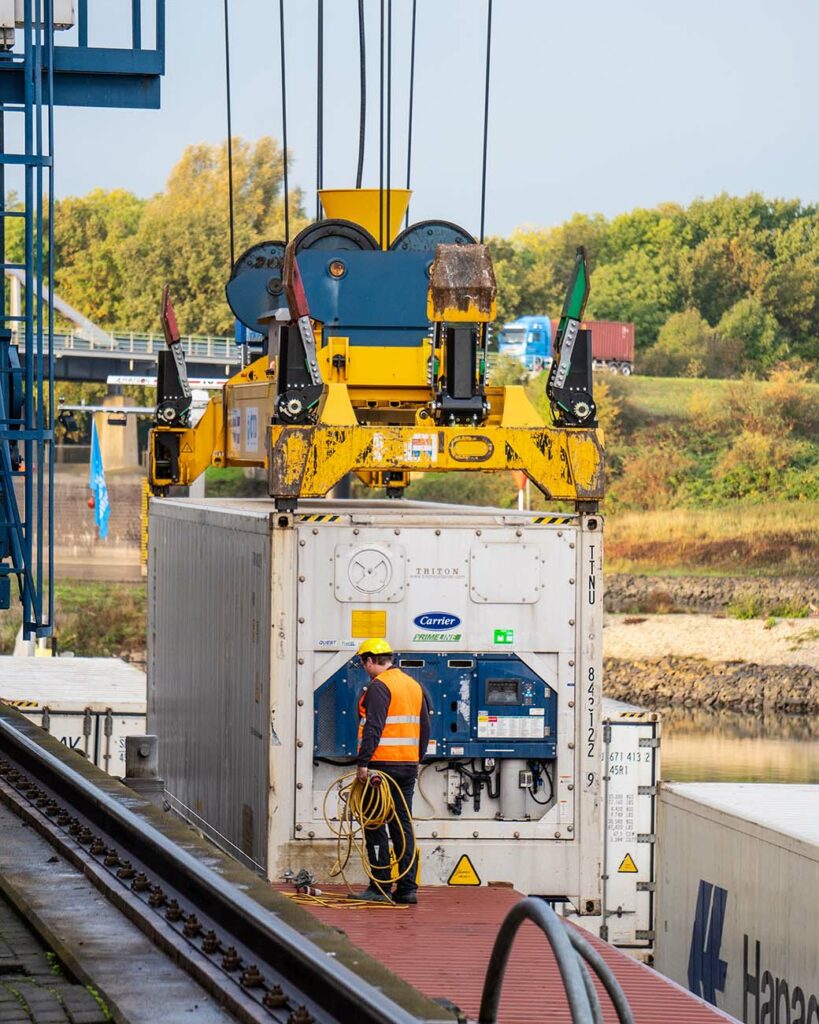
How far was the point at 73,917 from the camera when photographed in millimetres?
8312

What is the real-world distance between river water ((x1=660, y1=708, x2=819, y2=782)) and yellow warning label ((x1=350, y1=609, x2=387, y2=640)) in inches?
999

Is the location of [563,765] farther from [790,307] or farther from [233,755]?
[790,307]

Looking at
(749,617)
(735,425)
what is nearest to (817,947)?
(749,617)

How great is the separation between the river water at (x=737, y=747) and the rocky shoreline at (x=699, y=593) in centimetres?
1365

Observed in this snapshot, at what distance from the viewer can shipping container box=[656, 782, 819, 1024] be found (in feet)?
41.2

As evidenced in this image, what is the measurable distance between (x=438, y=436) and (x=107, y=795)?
3243mm

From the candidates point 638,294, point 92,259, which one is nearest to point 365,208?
point 638,294

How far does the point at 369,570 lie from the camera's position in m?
11.7

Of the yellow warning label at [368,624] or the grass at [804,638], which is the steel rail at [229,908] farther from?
the grass at [804,638]

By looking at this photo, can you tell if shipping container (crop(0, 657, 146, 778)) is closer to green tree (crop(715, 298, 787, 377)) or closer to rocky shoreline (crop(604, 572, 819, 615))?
rocky shoreline (crop(604, 572, 819, 615))

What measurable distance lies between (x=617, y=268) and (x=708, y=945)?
91338 mm

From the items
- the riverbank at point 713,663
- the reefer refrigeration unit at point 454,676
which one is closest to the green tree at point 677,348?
→ the riverbank at point 713,663

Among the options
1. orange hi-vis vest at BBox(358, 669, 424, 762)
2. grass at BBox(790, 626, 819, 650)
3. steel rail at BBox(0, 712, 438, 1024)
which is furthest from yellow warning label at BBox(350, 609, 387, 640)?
grass at BBox(790, 626, 819, 650)

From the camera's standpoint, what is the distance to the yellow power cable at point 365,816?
1119 centimetres
